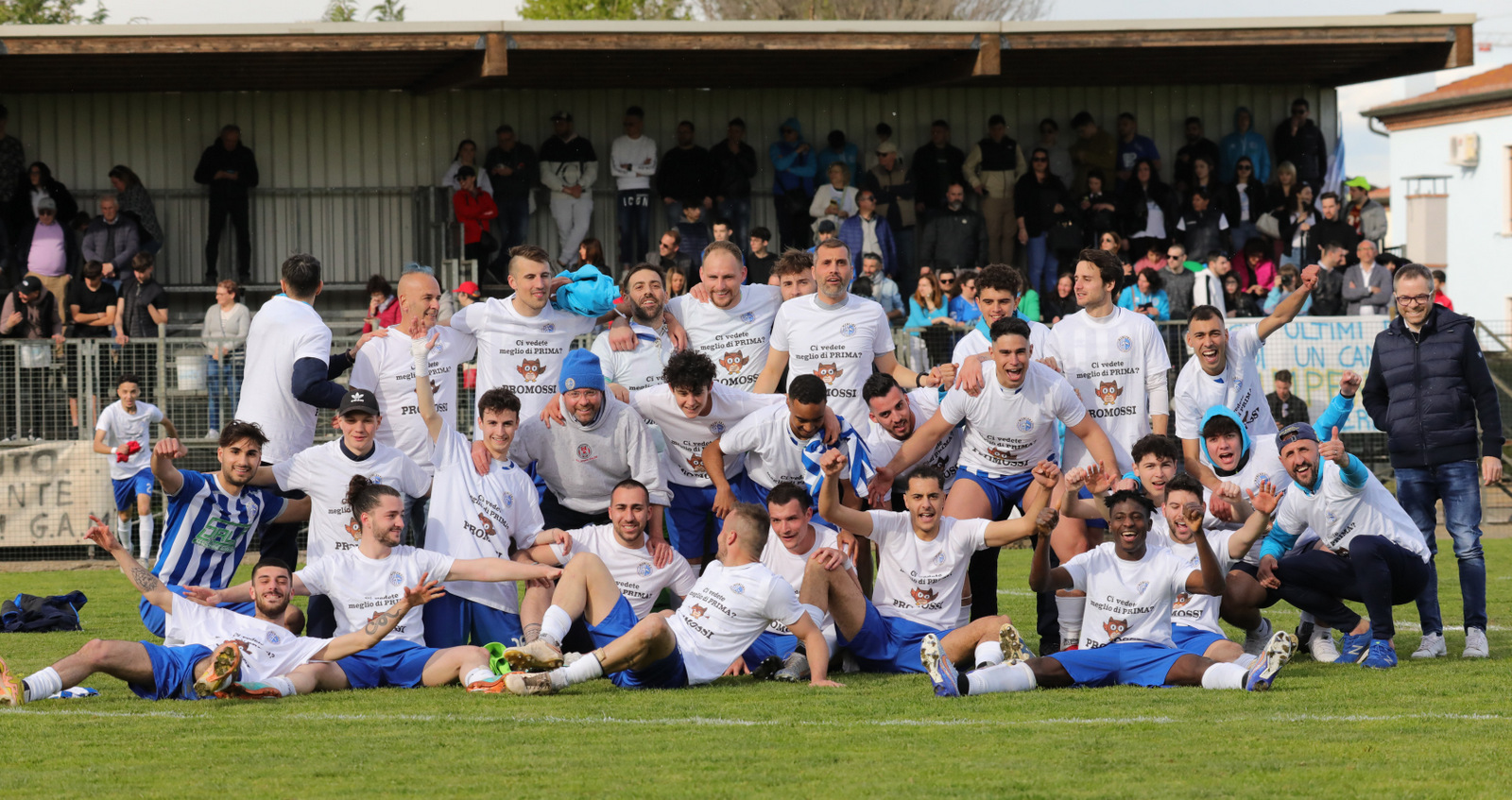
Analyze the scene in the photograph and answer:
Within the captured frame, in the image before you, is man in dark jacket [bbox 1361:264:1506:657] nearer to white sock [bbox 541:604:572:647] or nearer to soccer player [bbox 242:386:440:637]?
white sock [bbox 541:604:572:647]

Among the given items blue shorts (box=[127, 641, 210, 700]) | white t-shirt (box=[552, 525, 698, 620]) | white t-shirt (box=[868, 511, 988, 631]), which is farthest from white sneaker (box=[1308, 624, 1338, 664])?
blue shorts (box=[127, 641, 210, 700])

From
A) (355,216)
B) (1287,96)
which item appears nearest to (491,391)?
(355,216)

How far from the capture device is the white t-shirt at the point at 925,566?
8.39m

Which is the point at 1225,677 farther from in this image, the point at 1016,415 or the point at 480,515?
the point at 480,515

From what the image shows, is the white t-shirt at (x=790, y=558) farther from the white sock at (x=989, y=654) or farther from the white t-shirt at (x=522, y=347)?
the white t-shirt at (x=522, y=347)

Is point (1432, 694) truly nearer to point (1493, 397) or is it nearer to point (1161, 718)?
point (1161, 718)

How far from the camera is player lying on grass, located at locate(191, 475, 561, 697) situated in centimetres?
795

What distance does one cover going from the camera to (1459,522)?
8.91 meters

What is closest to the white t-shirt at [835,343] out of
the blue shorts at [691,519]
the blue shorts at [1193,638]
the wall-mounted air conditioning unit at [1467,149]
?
the blue shorts at [691,519]

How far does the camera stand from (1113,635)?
7.91m

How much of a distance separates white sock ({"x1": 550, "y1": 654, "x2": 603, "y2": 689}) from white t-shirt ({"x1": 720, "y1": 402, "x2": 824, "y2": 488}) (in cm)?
175

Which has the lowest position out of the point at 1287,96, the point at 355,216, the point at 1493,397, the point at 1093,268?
the point at 1493,397

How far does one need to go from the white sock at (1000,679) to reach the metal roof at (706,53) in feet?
38.8

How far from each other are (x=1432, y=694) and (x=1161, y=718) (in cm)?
156
